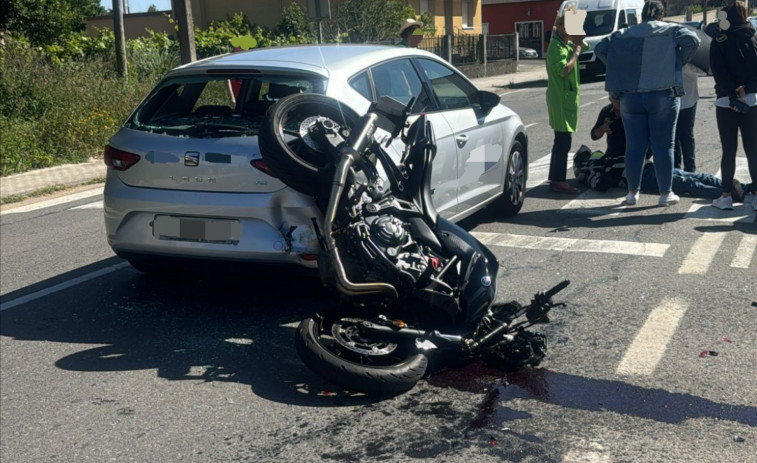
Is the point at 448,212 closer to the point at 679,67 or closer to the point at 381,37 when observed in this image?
the point at 679,67

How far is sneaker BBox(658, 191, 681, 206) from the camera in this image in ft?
28.0

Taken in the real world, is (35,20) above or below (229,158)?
above

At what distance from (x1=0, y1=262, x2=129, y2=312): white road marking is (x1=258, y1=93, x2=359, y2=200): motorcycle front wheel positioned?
8.56ft

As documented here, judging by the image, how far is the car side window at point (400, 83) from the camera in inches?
242

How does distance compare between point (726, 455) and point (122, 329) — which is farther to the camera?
point (122, 329)

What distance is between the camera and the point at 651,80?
8.02 metres

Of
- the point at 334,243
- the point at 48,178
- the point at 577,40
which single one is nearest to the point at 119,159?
the point at 334,243

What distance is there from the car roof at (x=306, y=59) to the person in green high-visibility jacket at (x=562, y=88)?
111 inches

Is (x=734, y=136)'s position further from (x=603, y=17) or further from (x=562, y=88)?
(x=603, y=17)

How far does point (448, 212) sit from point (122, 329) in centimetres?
252

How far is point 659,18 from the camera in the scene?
26.7 feet

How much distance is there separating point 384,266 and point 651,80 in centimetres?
453

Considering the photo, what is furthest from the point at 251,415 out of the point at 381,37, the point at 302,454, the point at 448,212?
the point at 381,37

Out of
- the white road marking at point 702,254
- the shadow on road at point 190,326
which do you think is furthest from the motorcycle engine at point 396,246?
the white road marking at point 702,254
